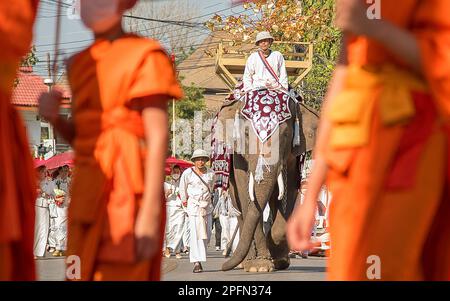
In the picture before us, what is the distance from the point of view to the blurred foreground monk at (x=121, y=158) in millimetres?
4613

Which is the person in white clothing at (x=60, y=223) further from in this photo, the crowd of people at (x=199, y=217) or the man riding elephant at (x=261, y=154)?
the man riding elephant at (x=261, y=154)

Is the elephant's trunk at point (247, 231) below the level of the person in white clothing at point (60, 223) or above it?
above

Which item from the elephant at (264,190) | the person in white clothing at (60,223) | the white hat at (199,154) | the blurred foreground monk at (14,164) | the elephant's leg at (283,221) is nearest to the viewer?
the blurred foreground monk at (14,164)

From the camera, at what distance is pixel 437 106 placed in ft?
13.4

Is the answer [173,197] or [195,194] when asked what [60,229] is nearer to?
[173,197]

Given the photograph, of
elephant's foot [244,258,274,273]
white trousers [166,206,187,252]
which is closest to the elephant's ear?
elephant's foot [244,258,274,273]

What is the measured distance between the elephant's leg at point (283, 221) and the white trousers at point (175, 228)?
255 inches

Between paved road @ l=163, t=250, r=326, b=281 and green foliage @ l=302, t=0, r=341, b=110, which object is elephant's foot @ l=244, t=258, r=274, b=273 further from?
green foliage @ l=302, t=0, r=341, b=110

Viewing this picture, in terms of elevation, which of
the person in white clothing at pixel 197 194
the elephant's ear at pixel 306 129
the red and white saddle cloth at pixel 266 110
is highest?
the red and white saddle cloth at pixel 266 110

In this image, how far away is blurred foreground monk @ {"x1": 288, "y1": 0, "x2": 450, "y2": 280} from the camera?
4.05 meters

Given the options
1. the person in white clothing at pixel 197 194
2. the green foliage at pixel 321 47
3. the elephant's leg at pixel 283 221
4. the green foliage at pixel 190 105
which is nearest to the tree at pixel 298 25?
the green foliage at pixel 321 47

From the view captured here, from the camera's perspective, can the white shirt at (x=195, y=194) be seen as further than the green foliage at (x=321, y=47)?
No

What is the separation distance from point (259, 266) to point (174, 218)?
8417mm

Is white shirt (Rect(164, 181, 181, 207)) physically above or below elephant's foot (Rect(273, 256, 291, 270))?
below
